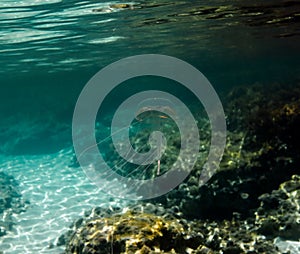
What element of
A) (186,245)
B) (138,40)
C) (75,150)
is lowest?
(186,245)

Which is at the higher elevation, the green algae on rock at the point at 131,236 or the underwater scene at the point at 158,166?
the underwater scene at the point at 158,166

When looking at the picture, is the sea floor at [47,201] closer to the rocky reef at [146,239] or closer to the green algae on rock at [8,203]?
the green algae on rock at [8,203]

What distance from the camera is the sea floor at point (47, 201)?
1147 cm

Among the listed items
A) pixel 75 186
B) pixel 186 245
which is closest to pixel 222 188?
pixel 186 245

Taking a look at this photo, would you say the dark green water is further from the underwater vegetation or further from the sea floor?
the underwater vegetation

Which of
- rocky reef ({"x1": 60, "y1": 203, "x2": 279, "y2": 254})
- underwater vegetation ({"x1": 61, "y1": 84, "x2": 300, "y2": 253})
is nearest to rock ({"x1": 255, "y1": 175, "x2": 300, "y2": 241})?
underwater vegetation ({"x1": 61, "y1": 84, "x2": 300, "y2": 253})

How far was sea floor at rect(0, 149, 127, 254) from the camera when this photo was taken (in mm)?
11469

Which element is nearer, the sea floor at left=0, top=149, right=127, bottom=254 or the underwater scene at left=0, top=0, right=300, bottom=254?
the underwater scene at left=0, top=0, right=300, bottom=254

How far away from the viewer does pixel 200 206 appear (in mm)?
10906

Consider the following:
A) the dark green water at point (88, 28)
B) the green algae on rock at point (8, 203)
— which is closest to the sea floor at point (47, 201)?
the green algae on rock at point (8, 203)

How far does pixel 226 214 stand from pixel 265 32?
60.4 feet

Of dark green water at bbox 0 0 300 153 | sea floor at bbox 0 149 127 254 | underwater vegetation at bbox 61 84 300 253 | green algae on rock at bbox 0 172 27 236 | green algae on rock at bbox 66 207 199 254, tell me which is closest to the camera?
green algae on rock at bbox 66 207 199 254

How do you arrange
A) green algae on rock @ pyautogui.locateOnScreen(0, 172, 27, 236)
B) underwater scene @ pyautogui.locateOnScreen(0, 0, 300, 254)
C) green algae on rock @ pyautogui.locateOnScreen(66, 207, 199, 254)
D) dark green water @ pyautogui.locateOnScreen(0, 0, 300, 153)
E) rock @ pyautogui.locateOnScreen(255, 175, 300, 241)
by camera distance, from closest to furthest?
1. green algae on rock @ pyautogui.locateOnScreen(66, 207, 199, 254)
2. underwater scene @ pyautogui.locateOnScreen(0, 0, 300, 254)
3. rock @ pyautogui.locateOnScreen(255, 175, 300, 241)
4. green algae on rock @ pyautogui.locateOnScreen(0, 172, 27, 236)
5. dark green water @ pyautogui.locateOnScreen(0, 0, 300, 153)

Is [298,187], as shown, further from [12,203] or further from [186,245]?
[12,203]
